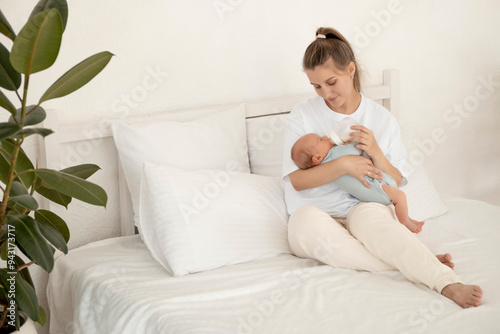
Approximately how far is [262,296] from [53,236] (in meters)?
0.53

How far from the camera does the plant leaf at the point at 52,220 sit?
1588mm

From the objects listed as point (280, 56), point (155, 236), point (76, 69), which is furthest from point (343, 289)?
point (280, 56)

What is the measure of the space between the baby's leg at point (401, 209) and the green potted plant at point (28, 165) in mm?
901

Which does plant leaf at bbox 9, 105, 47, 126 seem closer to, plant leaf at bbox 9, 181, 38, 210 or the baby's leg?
plant leaf at bbox 9, 181, 38, 210

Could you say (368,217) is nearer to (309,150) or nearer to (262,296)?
(309,150)

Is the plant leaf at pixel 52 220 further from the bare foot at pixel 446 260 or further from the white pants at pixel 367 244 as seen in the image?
the bare foot at pixel 446 260

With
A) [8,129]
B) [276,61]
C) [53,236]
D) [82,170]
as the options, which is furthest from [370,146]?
[8,129]

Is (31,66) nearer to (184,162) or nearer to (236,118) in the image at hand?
(184,162)

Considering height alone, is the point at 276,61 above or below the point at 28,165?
above

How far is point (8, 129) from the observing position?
123 centimetres

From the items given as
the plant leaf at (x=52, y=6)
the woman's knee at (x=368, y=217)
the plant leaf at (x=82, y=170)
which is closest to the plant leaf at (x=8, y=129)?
Answer: the plant leaf at (x=52, y=6)

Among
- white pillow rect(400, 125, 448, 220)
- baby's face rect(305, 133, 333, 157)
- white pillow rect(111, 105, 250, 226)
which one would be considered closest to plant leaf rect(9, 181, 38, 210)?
white pillow rect(111, 105, 250, 226)

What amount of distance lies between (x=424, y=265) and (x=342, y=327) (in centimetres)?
35

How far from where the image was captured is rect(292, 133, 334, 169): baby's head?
1916 millimetres
